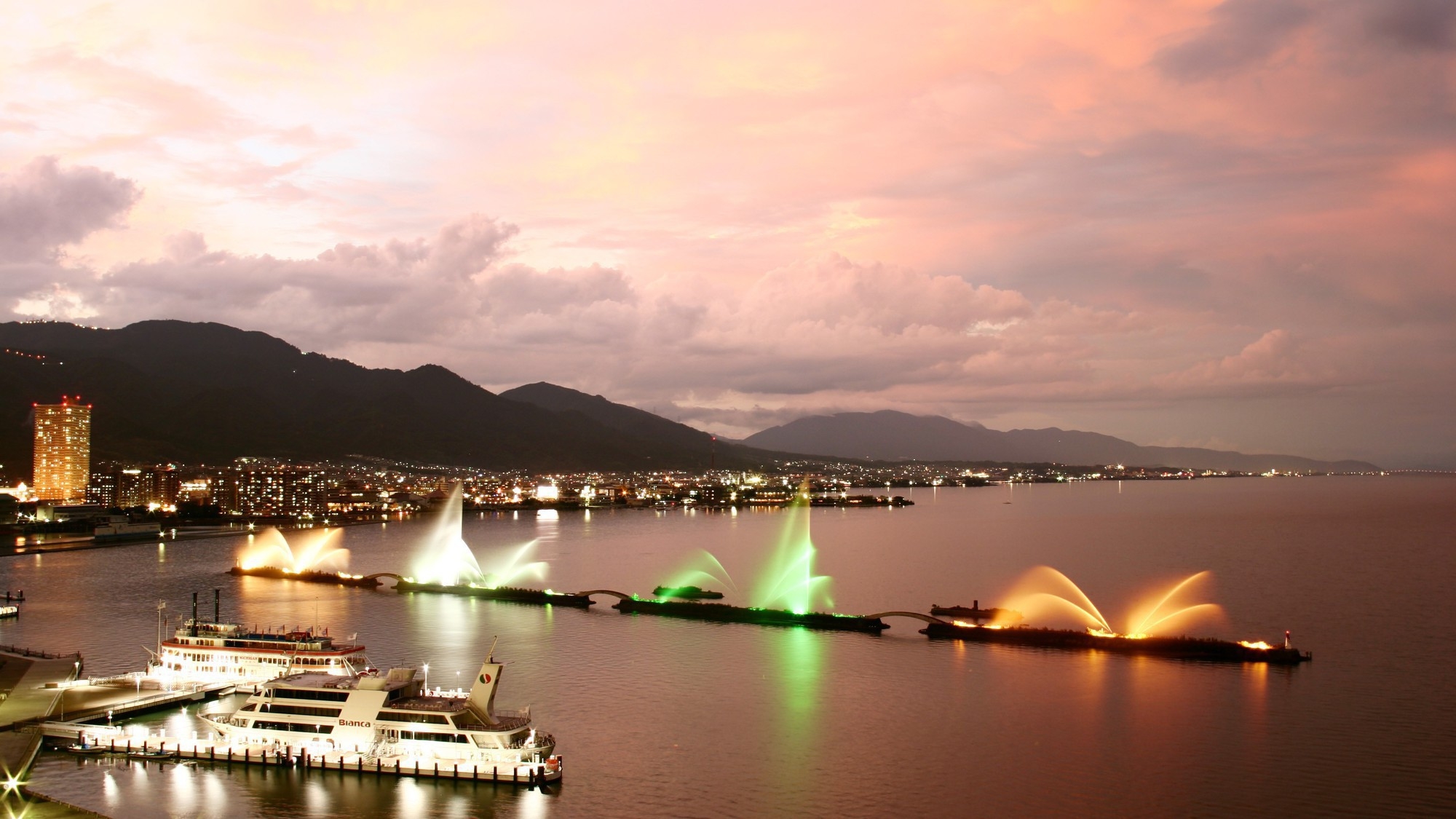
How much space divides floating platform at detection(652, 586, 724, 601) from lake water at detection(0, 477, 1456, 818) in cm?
142

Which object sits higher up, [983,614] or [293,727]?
[293,727]

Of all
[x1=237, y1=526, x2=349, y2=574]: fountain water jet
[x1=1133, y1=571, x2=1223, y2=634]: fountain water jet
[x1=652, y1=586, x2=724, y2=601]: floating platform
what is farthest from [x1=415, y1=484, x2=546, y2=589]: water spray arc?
[x1=1133, y1=571, x2=1223, y2=634]: fountain water jet

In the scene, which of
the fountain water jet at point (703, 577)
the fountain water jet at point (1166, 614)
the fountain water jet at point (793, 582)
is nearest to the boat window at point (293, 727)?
the fountain water jet at point (793, 582)

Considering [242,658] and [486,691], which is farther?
[242,658]

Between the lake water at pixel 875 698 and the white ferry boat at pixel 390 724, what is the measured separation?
95 centimetres

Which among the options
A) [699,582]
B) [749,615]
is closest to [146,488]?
[699,582]

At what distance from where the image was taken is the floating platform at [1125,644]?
1572 inches

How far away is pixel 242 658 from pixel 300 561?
47651 millimetres

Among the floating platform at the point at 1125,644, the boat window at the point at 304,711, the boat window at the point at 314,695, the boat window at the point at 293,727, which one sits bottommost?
the floating platform at the point at 1125,644

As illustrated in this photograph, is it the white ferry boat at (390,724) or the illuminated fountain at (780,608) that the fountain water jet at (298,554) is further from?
the white ferry boat at (390,724)

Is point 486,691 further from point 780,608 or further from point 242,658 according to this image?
point 780,608

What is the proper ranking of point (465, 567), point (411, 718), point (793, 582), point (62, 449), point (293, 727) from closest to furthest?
1. point (411, 718)
2. point (293, 727)
3. point (793, 582)
4. point (465, 567)
5. point (62, 449)

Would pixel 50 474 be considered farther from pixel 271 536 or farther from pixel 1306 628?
pixel 1306 628

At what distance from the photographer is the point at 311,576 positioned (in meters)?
69.6
